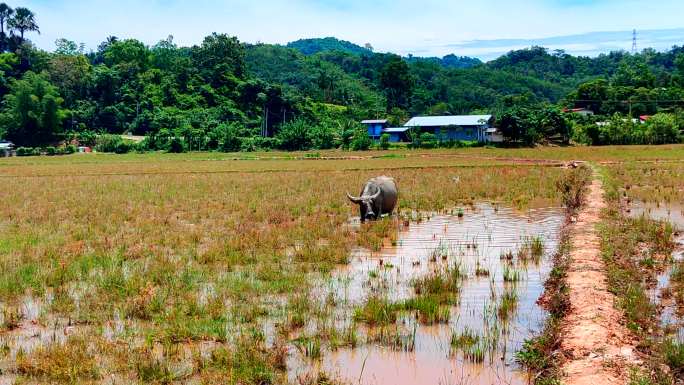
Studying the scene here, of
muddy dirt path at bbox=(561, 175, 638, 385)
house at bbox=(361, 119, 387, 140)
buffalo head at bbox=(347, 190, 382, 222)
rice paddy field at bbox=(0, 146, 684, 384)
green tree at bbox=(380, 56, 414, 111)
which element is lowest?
rice paddy field at bbox=(0, 146, 684, 384)

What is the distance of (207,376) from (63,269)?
4.47 metres

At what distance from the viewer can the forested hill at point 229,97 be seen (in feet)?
178

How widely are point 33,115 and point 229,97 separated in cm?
1858

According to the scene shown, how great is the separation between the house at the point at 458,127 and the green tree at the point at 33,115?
33268mm

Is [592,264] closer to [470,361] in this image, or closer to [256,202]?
[470,361]

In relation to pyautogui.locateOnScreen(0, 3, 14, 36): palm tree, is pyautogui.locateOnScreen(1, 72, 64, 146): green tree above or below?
below

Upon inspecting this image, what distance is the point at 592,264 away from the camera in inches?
315

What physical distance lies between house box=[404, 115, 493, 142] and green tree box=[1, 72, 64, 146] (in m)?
33.3

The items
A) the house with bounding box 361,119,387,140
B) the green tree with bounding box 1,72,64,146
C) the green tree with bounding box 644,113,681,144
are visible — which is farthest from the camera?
the house with bounding box 361,119,387,140

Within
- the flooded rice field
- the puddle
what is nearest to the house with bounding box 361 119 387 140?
the puddle

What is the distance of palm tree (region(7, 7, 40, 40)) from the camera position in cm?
8050

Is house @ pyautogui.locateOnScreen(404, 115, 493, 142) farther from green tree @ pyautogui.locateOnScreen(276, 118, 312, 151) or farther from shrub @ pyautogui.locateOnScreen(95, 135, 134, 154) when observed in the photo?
shrub @ pyautogui.locateOnScreen(95, 135, 134, 154)

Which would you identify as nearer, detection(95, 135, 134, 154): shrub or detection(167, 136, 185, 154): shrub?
detection(167, 136, 185, 154): shrub

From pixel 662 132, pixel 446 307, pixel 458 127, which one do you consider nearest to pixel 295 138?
pixel 458 127
